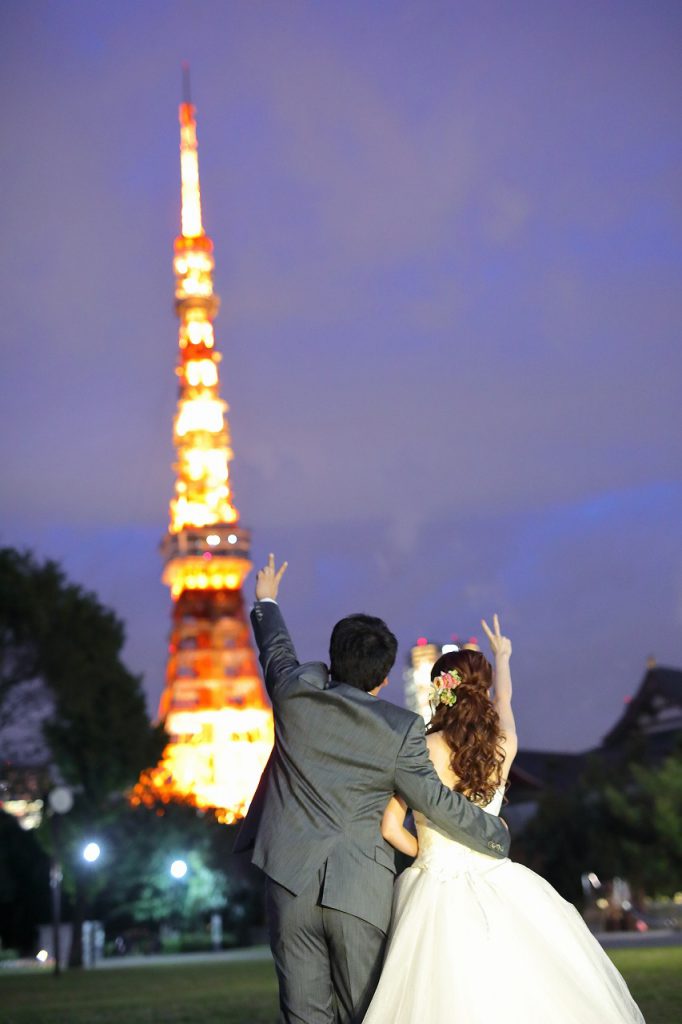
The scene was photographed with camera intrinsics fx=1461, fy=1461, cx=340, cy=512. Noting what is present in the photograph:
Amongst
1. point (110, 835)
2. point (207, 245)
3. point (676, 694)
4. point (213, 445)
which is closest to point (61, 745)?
point (110, 835)

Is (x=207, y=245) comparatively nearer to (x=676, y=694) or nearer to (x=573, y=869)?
(x=676, y=694)

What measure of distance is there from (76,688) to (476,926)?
28.5 meters

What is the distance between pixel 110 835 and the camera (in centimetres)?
4703

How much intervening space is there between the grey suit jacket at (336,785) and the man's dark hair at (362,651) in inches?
2.2

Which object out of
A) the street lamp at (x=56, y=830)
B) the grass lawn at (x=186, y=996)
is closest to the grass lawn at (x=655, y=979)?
the grass lawn at (x=186, y=996)

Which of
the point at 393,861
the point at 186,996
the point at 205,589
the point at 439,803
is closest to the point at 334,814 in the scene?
the point at 393,861

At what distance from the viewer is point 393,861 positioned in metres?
5.07

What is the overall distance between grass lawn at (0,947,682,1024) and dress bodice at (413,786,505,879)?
5076 millimetres

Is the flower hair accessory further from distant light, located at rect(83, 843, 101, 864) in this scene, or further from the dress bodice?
distant light, located at rect(83, 843, 101, 864)

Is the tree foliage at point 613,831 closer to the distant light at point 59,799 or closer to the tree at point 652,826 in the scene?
the tree at point 652,826

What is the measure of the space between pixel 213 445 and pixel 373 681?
85.0m

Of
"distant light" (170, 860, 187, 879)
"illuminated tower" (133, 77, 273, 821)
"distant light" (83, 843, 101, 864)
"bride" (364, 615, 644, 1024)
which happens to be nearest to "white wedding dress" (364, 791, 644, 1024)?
"bride" (364, 615, 644, 1024)

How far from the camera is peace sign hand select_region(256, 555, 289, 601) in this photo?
216 inches

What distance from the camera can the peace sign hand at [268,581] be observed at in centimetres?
548
